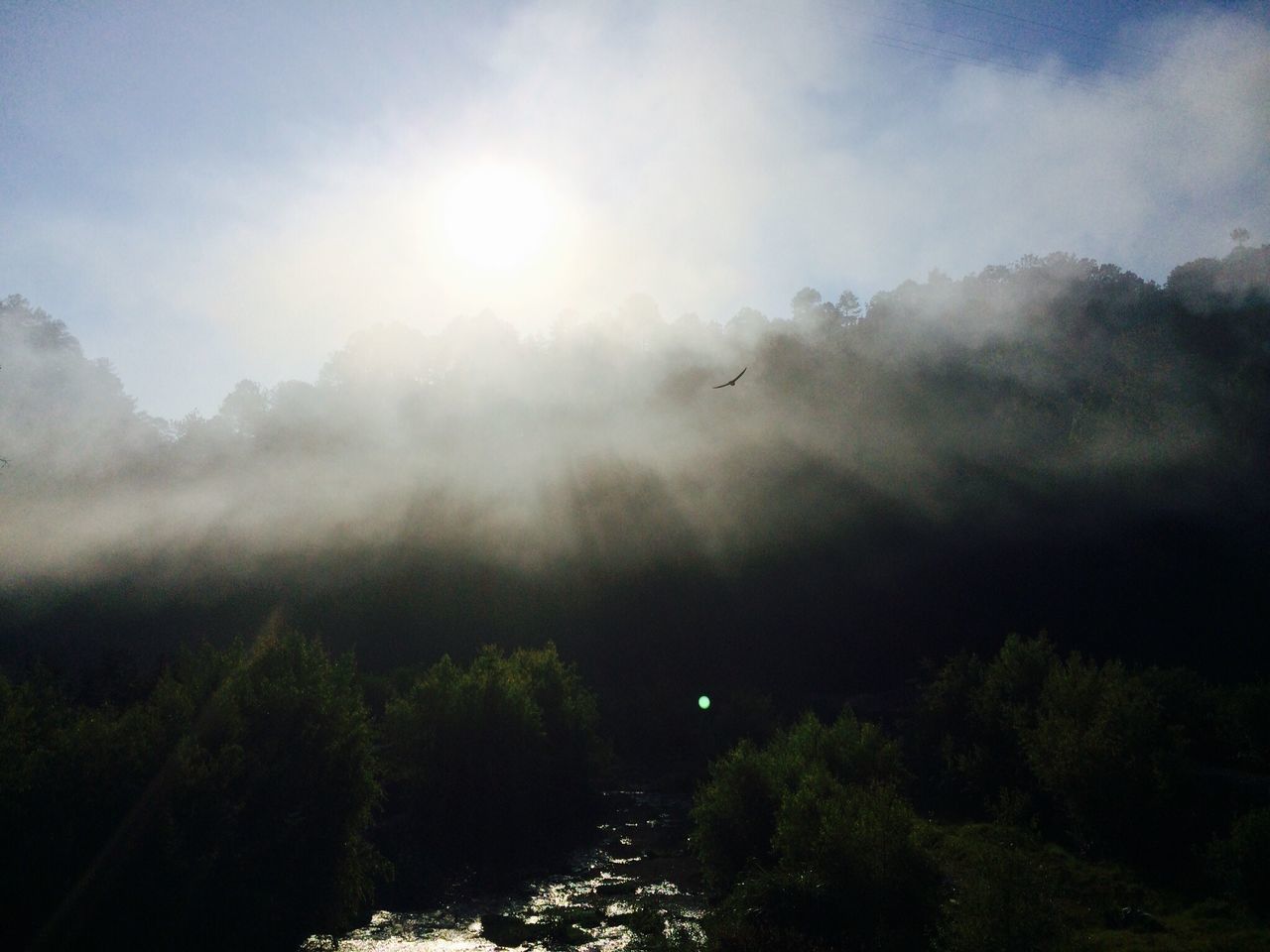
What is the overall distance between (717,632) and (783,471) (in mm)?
22010

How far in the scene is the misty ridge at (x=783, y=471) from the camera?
82188 millimetres

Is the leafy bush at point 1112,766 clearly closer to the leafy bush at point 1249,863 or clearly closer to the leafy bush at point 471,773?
the leafy bush at point 1249,863

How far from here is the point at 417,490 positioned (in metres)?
103

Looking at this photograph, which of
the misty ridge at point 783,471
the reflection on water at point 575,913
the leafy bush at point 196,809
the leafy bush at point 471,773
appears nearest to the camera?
the leafy bush at point 196,809

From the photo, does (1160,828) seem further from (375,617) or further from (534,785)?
(375,617)

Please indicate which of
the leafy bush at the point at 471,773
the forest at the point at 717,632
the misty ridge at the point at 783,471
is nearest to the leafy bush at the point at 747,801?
the forest at the point at 717,632

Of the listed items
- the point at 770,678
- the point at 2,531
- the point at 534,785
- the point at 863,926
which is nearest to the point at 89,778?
the point at 863,926

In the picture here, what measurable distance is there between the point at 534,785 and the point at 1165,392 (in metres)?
86.9

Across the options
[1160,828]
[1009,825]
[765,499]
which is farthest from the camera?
[765,499]

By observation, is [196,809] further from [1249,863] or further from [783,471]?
[783,471]

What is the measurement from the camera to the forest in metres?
20.8

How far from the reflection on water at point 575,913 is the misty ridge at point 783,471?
5214 centimetres

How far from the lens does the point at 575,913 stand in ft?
92.3

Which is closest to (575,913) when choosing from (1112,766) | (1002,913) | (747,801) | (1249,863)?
(747,801)
